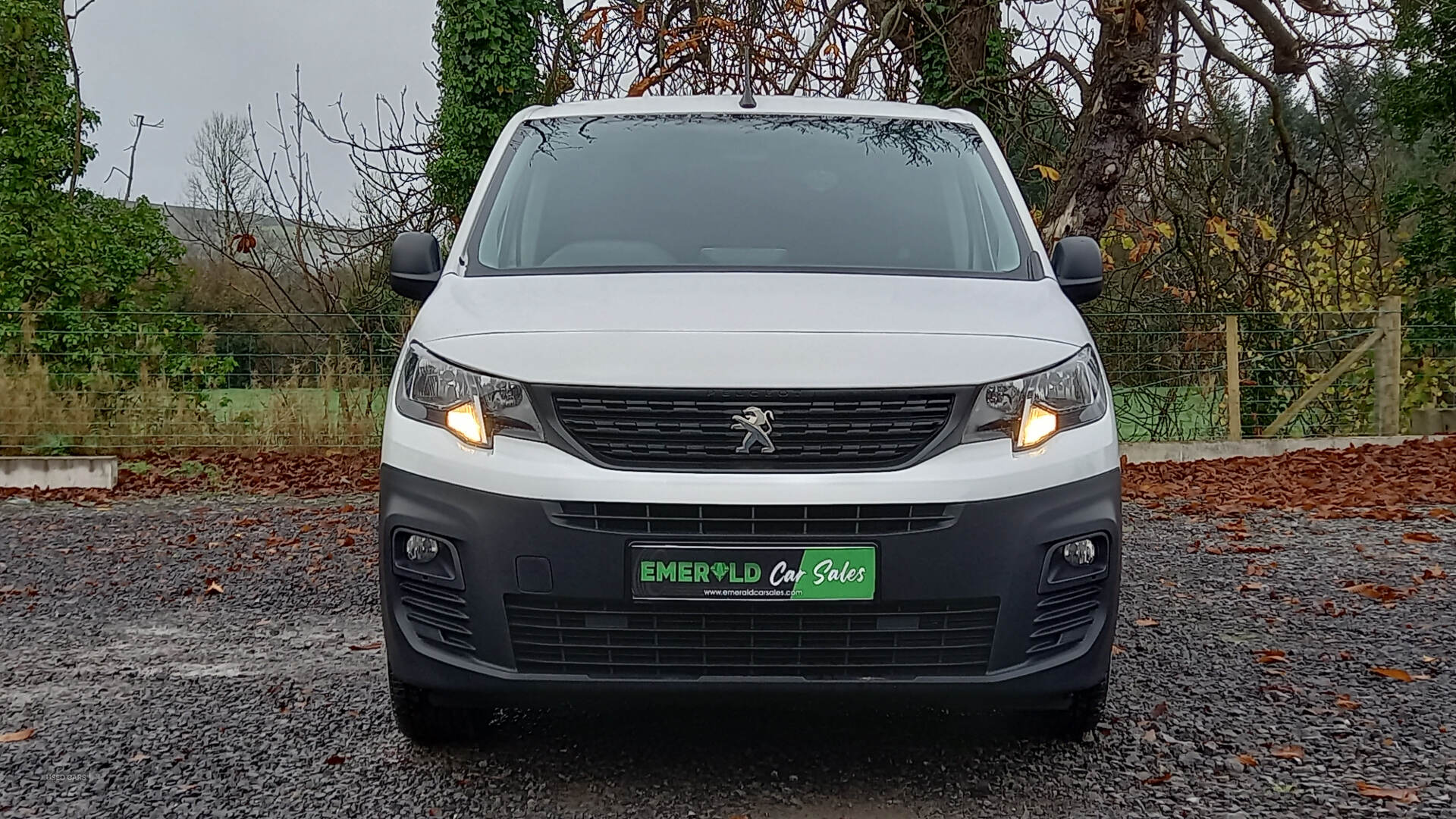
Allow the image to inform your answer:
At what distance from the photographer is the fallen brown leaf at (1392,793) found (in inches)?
121

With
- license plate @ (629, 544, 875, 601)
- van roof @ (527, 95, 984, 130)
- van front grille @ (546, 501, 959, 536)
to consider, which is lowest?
license plate @ (629, 544, 875, 601)

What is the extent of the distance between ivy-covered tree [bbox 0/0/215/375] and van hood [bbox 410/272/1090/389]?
961 cm

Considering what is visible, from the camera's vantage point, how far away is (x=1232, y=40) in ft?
38.4

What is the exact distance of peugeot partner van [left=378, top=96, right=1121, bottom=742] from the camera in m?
2.83

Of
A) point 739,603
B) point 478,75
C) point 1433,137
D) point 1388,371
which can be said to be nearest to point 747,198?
point 739,603

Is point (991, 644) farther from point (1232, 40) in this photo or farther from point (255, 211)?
point (255, 211)

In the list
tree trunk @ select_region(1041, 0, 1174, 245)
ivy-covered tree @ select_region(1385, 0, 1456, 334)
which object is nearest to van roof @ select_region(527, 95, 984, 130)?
tree trunk @ select_region(1041, 0, 1174, 245)

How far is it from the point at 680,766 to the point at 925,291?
4.62ft

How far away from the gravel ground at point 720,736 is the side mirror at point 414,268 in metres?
1.30

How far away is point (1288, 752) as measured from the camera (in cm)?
345

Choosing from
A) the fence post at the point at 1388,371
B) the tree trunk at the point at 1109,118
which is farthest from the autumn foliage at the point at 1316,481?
the tree trunk at the point at 1109,118

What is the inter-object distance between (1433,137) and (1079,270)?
1276 cm

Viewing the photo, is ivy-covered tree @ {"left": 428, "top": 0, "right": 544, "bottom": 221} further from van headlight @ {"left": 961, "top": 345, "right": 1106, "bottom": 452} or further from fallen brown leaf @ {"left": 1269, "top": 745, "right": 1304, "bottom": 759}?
fallen brown leaf @ {"left": 1269, "top": 745, "right": 1304, "bottom": 759}

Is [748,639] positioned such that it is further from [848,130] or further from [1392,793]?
[848,130]
